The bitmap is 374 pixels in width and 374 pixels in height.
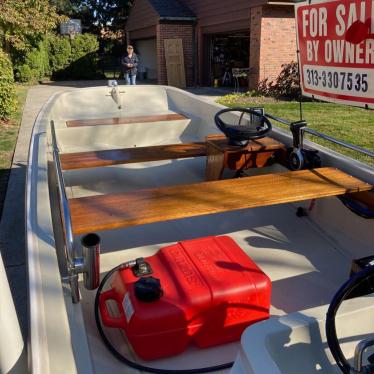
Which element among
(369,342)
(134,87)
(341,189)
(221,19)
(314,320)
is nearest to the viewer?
(369,342)

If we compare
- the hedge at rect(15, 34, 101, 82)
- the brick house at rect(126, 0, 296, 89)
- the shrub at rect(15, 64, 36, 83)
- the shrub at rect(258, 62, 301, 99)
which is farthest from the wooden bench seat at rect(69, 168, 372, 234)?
the hedge at rect(15, 34, 101, 82)

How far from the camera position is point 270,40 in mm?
12562

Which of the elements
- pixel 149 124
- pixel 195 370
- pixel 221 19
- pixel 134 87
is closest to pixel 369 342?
pixel 195 370

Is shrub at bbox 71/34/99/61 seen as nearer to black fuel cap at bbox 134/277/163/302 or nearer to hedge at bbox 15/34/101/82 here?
hedge at bbox 15/34/101/82

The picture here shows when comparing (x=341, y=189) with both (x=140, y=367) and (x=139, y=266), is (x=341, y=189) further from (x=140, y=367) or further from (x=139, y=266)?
(x=140, y=367)

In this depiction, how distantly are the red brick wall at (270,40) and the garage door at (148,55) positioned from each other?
8980mm

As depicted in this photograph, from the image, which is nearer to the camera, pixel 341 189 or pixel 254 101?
pixel 341 189

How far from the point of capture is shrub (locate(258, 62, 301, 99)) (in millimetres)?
12516

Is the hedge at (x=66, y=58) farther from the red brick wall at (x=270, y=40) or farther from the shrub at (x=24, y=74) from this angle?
the red brick wall at (x=270, y=40)

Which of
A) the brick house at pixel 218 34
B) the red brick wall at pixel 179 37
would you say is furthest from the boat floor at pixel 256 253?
the red brick wall at pixel 179 37

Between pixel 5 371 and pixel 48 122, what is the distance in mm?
3577

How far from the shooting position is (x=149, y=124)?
17.8 ft

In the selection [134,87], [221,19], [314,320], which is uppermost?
[221,19]

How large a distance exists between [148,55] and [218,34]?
625 cm
